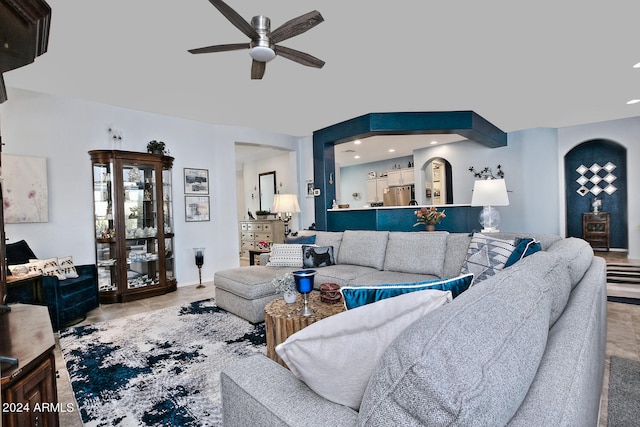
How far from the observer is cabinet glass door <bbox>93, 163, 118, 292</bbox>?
14.0 feet

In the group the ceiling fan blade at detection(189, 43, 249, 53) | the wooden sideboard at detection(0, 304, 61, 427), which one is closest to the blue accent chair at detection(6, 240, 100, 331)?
the wooden sideboard at detection(0, 304, 61, 427)

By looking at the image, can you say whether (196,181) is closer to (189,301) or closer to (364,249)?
(189,301)

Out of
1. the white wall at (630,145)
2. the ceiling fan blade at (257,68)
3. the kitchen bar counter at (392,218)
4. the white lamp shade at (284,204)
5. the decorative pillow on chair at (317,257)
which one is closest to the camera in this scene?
the ceiling fan blade at (257,68)

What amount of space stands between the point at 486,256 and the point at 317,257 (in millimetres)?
1865

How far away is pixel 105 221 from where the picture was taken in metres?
4.31

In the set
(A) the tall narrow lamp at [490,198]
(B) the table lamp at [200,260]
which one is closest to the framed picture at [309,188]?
(B) the table lamp at [200,260]

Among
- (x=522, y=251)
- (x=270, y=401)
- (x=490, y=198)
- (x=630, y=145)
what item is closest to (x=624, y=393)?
(x=522, y=251)

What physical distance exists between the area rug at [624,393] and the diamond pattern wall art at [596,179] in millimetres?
6440

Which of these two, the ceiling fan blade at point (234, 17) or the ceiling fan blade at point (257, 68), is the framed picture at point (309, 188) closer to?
the ceiling fan blade at point (257, 68)

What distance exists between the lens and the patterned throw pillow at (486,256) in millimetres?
2275

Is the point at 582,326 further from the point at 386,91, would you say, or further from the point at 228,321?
the point at 386,91

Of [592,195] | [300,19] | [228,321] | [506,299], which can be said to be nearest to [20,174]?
[228,321]

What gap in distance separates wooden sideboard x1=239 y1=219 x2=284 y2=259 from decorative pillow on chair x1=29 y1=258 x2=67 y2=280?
389cm

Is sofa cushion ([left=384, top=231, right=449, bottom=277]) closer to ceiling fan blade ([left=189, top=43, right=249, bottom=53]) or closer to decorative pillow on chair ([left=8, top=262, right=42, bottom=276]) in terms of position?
ceiling fan blade ([left=189, top=43, right=249, bottom=53])
